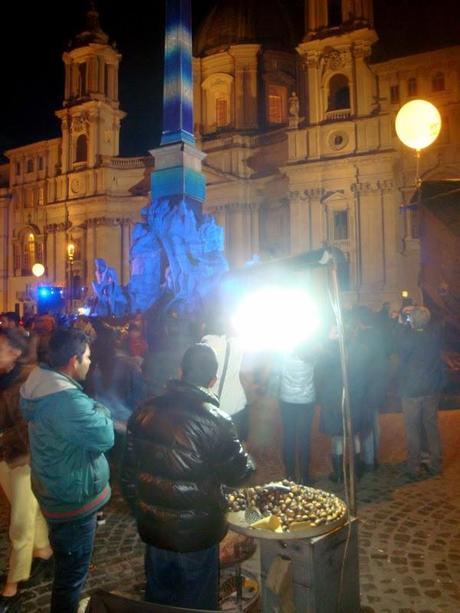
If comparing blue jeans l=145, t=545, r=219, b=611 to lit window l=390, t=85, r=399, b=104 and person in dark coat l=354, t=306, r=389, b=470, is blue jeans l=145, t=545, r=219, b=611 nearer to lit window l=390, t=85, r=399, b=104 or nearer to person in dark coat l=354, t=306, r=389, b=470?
person in dark coat l=354, t=306, r=389, b=470

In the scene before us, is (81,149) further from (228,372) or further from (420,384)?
(228,372)

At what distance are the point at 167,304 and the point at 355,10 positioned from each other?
22340mm

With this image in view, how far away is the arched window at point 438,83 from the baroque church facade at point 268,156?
0.27 feet

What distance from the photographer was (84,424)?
308 cm

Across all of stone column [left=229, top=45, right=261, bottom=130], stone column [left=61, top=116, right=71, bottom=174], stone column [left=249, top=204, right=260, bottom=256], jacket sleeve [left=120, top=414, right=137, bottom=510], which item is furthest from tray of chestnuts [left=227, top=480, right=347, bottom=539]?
stone column [left=61, top=116, right=71, bottom=174]

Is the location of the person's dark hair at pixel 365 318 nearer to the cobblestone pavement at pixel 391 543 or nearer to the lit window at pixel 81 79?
the cobblestone pavement at pixel 391 543

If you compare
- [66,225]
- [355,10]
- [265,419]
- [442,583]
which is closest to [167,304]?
[265,419]

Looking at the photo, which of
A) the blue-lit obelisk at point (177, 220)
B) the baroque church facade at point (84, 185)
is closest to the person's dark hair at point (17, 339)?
the blue-lit obelisk at point (177, 220)

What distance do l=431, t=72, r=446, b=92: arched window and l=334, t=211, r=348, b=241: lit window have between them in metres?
8.23

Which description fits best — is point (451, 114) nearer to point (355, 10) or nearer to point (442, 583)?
point (355, 10)

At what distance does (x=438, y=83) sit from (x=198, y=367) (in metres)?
30.4

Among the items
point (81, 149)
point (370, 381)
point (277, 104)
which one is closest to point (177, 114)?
point (370, 381)

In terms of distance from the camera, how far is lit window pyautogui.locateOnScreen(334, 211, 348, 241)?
30.0 meters

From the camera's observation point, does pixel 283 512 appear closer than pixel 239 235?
Yes
